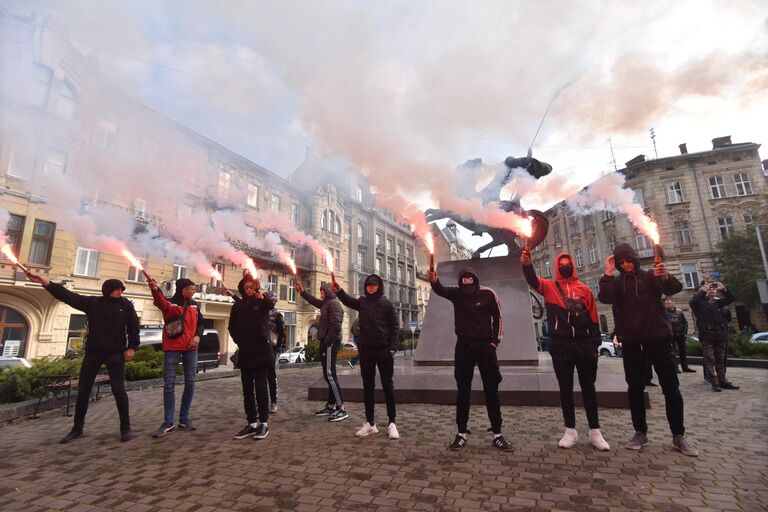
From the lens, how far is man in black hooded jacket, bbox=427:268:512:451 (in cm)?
424

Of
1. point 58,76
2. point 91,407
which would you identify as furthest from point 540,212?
point 58,76

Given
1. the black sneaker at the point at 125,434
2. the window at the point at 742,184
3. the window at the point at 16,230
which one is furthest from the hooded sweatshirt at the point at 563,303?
the window at the point at 742,184

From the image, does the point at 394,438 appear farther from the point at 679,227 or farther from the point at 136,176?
the point at 679,227

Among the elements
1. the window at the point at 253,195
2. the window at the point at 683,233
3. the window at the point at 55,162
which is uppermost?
the window at the point at 253,195

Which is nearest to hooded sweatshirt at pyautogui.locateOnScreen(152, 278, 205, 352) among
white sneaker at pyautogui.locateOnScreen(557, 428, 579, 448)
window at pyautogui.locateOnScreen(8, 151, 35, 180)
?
white sneaker at pyautogui.locateOnScreen(557, 428, 579, 448)

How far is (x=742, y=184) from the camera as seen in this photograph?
33.5 meters

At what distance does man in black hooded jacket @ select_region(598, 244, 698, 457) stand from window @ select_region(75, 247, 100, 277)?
24.2m

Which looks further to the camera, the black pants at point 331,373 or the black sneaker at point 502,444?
the black pants at point 331,373

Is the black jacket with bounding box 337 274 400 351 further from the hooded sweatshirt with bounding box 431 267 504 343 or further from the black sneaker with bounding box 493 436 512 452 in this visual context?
the black sneaker with bounding box 493 436 512 452

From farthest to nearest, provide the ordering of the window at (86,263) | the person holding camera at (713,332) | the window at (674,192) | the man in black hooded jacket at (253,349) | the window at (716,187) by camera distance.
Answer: the window at (674,192), the window at (716,187), the window at (86,263), the person holding camera at (713,332), the man in black hooded jacket at (253,349)

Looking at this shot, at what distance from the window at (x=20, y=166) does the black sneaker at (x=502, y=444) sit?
17.7m

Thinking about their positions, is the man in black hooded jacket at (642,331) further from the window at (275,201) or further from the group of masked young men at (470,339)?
the window at (275,201)

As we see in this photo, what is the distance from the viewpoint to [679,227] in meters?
34.7

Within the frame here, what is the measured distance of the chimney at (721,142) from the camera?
36.0 metres
